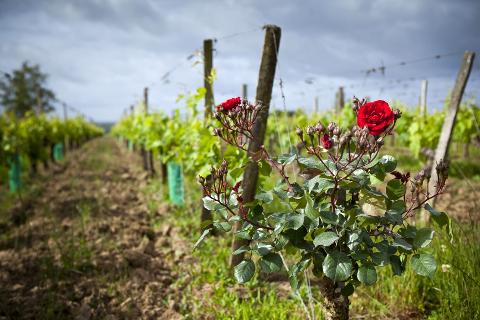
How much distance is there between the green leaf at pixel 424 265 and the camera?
1227 mm

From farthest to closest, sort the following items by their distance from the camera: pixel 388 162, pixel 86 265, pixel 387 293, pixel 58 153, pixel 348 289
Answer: pixel 58 153 → pixel 86 265 → pixel 387 293 → pixel 348 289 → pixel 388 162

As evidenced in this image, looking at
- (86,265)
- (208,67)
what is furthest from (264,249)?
(208,67)

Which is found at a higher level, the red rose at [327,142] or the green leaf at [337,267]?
the red rose at [327,142]

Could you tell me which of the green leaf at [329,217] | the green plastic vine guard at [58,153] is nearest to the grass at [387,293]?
the green leaf at [329,217]

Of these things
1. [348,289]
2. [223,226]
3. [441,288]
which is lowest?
[441,288]

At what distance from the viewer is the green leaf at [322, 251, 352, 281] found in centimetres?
125

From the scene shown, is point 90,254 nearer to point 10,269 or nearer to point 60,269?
point 60,269

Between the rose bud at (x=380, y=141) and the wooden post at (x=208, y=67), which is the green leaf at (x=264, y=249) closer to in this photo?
the rose bud at (x=380, y=141)

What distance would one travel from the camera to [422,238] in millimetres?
1290

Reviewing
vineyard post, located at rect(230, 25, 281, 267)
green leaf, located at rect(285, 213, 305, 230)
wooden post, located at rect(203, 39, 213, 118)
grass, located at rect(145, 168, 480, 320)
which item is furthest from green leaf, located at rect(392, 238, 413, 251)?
wooden post, located at rect(203, 39, 213, 118)

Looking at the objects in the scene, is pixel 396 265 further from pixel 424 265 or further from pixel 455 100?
pixel 455 100

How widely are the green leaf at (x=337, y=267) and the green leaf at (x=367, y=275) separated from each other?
41 millimetres

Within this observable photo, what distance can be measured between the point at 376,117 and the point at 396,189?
0.38 meters

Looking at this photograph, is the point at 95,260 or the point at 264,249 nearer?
the point at 264,249
